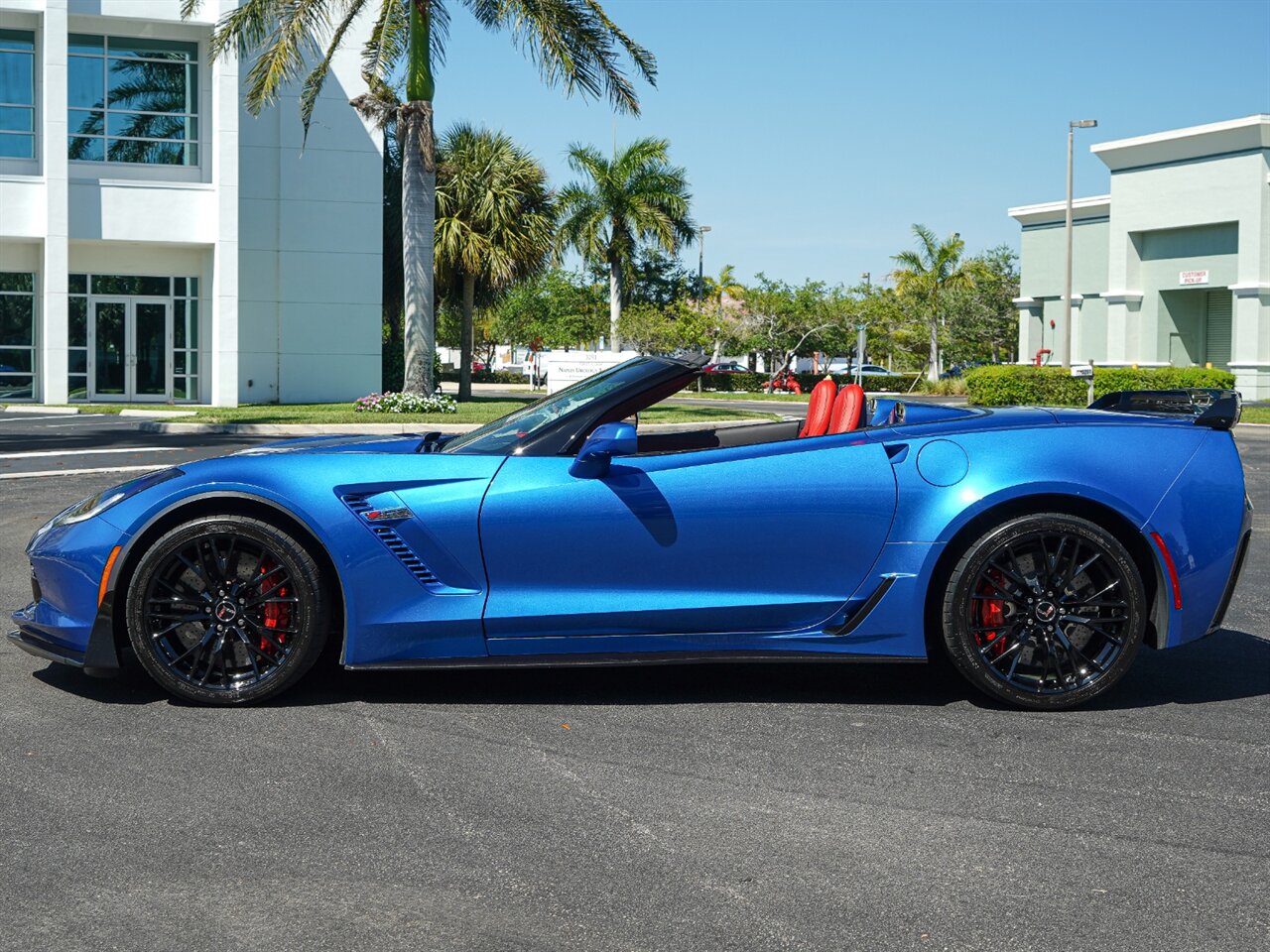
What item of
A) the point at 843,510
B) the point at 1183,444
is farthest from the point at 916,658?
the point at 1183,444

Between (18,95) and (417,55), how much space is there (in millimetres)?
10511

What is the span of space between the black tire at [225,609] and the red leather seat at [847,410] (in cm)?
205

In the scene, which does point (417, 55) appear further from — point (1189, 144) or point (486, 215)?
point (1189, 144)

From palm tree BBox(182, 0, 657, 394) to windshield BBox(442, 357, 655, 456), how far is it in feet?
62.2

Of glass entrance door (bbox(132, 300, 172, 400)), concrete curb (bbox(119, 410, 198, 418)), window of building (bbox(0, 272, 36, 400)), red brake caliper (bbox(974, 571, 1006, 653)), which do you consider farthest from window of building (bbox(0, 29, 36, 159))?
red brake caliper (bbox(974, 571, 1006, 653))

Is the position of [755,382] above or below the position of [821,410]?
above

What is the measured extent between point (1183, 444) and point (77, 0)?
29.0m

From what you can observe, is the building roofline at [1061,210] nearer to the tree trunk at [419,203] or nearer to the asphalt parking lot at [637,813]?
the tree trunk at [419,203]

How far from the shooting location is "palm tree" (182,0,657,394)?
23.4 m

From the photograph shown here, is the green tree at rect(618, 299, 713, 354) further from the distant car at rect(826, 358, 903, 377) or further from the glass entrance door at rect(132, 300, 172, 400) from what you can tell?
the glass entrance door at rect(132, 300, 172, 400)

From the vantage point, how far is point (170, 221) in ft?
97.1

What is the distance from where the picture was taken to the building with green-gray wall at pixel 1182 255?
41.2 meters

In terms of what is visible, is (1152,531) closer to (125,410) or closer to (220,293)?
(125,410)

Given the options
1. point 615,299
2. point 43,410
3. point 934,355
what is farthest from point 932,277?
point 43,410
